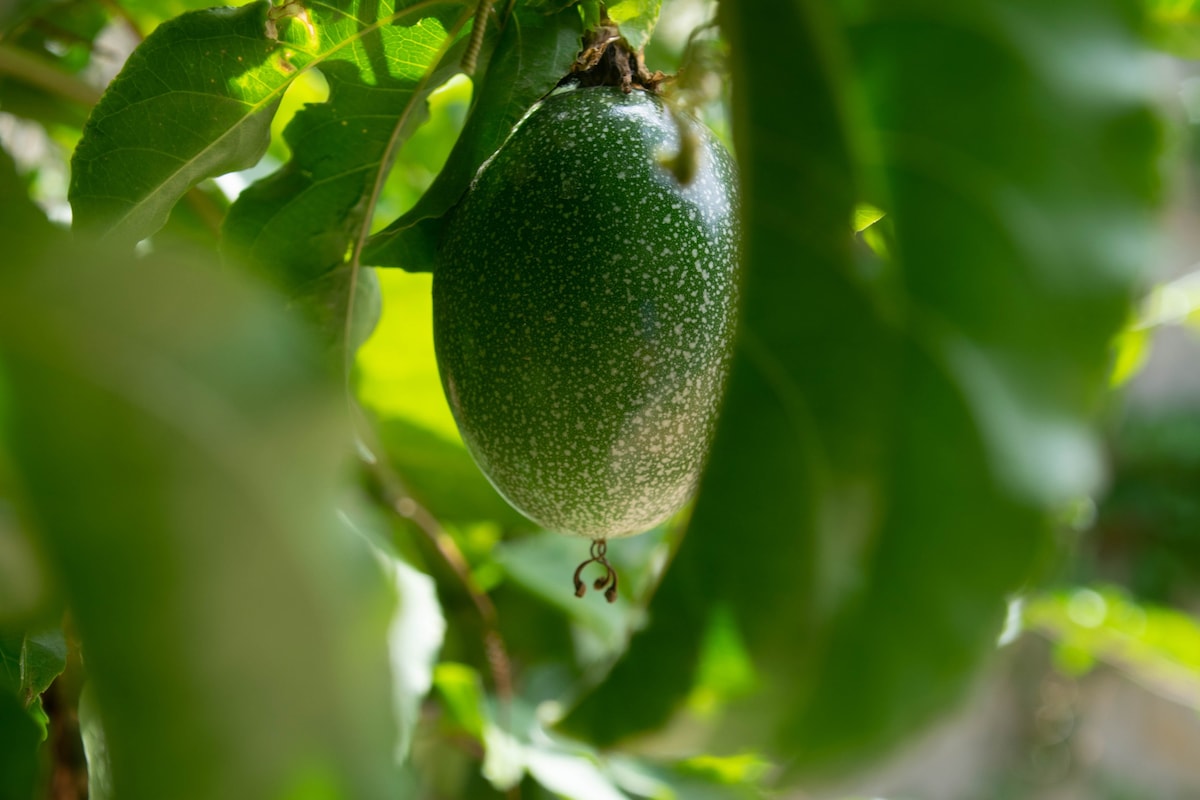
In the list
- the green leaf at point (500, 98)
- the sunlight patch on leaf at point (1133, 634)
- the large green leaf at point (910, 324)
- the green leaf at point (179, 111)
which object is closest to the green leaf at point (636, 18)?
the green leaf at point (500, 98)

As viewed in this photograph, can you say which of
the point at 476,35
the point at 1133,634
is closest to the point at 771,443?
the point at 476,35

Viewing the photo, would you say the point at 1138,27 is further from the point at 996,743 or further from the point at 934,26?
the point at 996,743

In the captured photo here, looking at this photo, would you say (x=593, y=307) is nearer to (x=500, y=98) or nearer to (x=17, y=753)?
(x=500, y=98)


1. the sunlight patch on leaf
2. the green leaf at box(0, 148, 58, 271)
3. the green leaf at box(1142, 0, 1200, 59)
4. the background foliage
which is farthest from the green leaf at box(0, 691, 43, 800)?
the sunlight patch on leaf

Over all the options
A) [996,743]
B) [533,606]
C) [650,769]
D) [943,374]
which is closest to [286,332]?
[943,374]

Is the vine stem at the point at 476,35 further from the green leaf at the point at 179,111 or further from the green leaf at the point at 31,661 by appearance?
the green leaf at the point at 31,661

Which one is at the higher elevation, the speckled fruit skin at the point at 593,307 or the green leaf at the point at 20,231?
the green leaf at the point at 20,231

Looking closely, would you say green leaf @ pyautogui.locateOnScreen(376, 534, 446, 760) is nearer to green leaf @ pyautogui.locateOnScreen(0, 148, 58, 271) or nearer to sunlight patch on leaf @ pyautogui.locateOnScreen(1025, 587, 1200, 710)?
green leaf @ pyautogui.locateOnScreen(0, 148, 58, 271)
